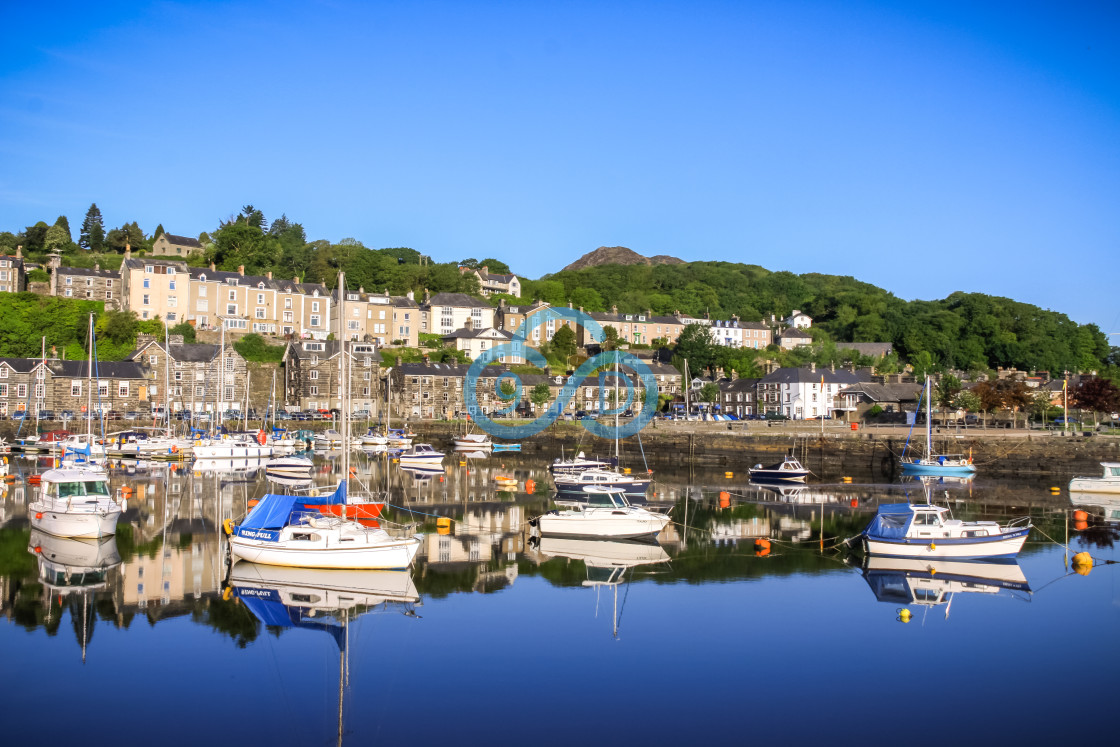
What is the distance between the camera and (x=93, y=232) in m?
106

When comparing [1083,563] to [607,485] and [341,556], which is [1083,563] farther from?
[341,556]

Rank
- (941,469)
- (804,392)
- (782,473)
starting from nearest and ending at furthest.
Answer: (782,473) < (941,469) < (804,392)

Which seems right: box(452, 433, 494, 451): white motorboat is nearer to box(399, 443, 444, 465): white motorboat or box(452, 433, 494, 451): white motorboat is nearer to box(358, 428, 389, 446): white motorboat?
box(358, 428, 389, 446): white motorboat

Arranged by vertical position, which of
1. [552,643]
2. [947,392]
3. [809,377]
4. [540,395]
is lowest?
[552,643]

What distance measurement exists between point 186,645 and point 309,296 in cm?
6915

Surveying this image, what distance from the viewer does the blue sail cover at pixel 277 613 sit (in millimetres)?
17031

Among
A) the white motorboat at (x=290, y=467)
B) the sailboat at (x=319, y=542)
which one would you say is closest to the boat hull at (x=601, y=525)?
the sailboat at (x=319, y=542)

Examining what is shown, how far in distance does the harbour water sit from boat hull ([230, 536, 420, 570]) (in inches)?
15.7

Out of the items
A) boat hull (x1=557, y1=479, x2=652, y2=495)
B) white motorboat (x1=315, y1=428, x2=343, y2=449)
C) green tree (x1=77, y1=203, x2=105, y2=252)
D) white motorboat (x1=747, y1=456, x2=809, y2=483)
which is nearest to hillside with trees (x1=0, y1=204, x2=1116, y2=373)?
green tree (x1=77, y1=203, x2=105, y2=252)

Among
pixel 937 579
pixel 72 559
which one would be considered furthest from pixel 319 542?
pixel 937 579

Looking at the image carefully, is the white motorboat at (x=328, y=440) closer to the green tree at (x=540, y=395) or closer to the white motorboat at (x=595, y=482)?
the green tree at (x=540, y=395)

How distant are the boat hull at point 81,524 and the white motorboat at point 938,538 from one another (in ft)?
68.1

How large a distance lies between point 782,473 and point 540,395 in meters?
33.3

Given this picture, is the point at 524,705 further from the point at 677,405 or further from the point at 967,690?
the point at 677,405
